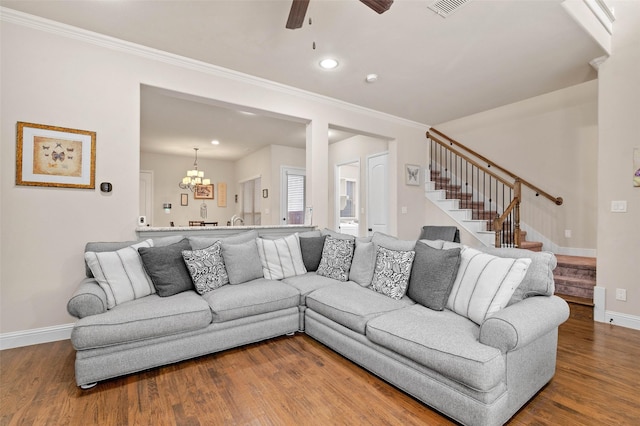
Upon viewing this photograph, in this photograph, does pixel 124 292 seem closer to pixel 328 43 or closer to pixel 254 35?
pixel 254 35

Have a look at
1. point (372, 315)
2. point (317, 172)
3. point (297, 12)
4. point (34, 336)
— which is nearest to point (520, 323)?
point (372, 315)

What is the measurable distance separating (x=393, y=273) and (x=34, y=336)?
3203 millimetres

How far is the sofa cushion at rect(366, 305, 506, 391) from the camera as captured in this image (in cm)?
153

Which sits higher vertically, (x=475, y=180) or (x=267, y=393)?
(x=475, y=180)

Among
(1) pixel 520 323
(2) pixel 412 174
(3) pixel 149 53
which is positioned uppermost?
(3) pixel 149 53

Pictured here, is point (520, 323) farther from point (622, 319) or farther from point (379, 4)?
point (622, 319)

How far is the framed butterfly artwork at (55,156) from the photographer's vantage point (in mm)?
2656

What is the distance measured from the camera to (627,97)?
3.15 m

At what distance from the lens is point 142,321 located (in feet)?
7.03

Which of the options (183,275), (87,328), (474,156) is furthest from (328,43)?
(474,156)

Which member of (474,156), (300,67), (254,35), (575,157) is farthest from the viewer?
(474,156)

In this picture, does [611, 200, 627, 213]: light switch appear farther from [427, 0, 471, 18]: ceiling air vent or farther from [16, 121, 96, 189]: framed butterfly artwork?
[16, 121, 96, 189]: framed butterfly artwork

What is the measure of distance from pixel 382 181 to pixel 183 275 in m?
4.26

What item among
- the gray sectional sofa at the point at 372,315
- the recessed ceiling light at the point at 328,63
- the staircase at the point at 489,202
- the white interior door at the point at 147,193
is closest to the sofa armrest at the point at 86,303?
the gray sectional sofa at the point at 372,315
